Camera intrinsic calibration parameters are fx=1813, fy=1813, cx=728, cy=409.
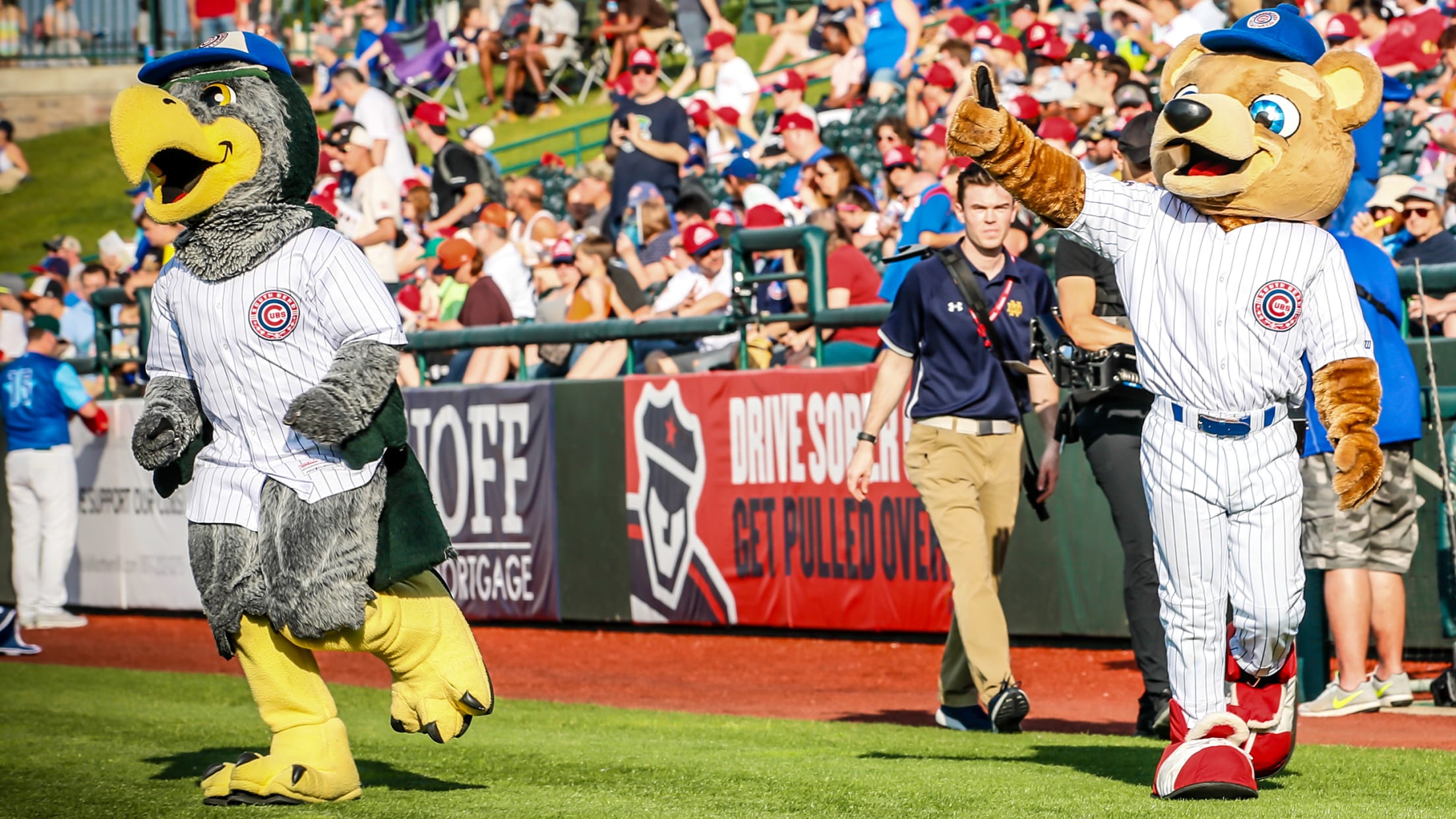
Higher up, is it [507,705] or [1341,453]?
[1341,453]

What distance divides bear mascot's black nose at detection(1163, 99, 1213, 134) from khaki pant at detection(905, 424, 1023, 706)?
2.43 meters

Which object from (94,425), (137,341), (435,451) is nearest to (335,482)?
(435,451)

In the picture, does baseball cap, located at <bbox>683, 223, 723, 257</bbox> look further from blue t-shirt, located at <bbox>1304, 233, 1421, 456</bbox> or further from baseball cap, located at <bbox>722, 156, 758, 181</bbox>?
blue t-shirt, located at <bbox>1304, 233, 1421, 456</bbox>

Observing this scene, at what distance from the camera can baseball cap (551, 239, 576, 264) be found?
12031mm

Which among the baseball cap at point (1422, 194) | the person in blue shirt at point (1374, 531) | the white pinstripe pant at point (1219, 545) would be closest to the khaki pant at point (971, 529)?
the person in blue shirt at point (1374, 531)

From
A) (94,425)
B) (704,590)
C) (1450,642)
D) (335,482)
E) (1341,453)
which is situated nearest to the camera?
(1341,453)

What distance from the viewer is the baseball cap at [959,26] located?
14555 mm

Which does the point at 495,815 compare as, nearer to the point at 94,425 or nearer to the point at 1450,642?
the point at 1450,642

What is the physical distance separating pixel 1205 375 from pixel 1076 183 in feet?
2.00

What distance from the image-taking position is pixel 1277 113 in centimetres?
472

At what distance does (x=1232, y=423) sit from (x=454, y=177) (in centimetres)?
1072

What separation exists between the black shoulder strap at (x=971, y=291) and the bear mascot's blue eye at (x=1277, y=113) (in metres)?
2.16

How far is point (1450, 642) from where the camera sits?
768cm

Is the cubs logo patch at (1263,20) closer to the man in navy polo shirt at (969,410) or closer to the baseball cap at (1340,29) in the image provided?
the man in navy polo shirt at (969,410)
